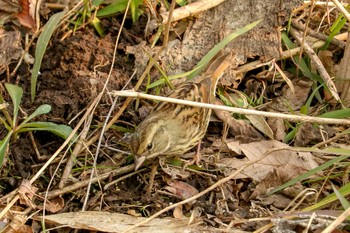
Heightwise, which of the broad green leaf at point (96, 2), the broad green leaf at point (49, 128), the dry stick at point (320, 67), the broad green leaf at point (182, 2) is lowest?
the broad green leaf at point (49, 128)

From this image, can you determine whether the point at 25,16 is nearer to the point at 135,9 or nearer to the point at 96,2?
the point at 96,2

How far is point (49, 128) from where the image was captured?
17.1 feet

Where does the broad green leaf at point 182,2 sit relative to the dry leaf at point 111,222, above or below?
above

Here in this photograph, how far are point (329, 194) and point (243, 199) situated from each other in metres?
0.61

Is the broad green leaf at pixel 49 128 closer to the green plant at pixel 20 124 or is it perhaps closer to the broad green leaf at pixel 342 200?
the green plant at pixel 20 124

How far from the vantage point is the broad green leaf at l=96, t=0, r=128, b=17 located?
6160 mm

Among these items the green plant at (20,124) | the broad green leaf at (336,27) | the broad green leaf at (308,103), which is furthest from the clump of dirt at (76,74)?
the broad green leaf at (336,27)

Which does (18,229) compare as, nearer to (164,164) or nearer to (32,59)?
(164,164)

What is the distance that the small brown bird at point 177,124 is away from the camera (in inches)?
214

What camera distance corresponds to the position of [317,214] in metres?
4.61

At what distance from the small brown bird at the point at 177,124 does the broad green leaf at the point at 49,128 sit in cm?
49

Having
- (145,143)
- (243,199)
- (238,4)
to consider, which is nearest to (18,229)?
(145,143)

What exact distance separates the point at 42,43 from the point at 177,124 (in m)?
1.26

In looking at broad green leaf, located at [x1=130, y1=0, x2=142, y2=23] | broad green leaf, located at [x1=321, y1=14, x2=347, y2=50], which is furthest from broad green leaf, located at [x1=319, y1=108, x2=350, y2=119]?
broad green leaf, located at [x1=130, y1=0, x2=142, y2=23]
